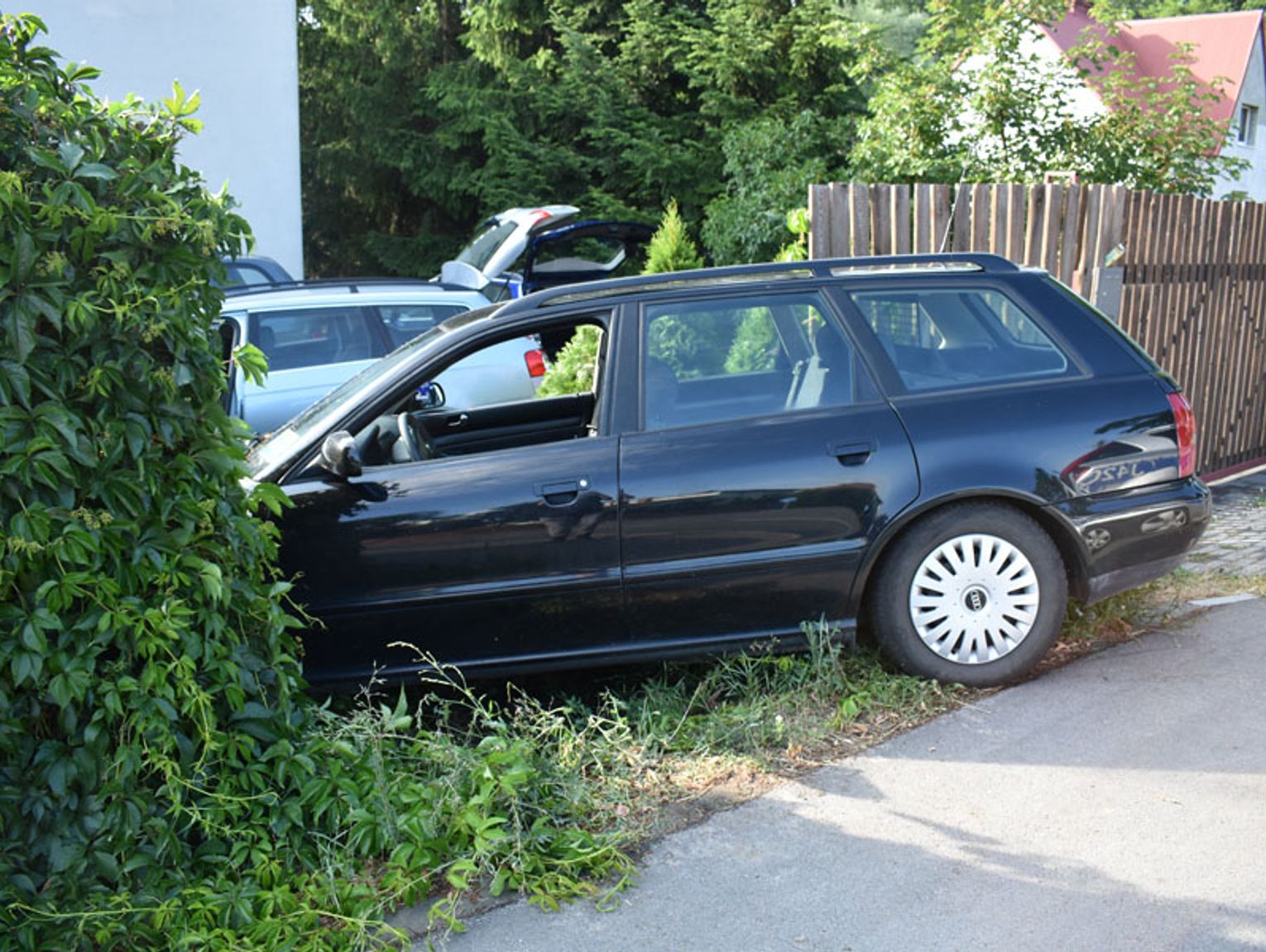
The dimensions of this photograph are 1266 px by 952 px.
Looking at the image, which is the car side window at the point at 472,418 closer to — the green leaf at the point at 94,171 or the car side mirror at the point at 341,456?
the car side mirror at the point at 341,456

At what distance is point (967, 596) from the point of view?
5.04 metres

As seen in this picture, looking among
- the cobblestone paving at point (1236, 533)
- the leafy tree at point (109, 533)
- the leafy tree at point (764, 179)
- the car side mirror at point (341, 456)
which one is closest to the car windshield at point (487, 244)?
the leafy tree at point (764, 179)

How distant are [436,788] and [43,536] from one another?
1.39 meters

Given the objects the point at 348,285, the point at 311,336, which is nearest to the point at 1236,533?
the point at 311,336

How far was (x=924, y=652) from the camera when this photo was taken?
5043 millimetres

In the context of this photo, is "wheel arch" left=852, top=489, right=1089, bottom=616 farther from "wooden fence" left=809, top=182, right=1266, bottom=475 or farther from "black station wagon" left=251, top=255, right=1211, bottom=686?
"wooden fence" left=809, top=182, right=1266, bottom=475

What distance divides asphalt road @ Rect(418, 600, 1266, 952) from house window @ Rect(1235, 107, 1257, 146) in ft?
134

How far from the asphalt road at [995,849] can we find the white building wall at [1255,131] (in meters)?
37.3

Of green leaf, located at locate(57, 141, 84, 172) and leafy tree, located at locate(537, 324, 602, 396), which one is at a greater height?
green leaf, located at locate(57, 141, 84, 172)

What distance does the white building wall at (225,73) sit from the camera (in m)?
15.9

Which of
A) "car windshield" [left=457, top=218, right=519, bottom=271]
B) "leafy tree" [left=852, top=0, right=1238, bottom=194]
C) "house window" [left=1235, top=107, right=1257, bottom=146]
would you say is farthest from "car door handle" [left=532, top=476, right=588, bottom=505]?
"house window" [left=1235, top=107, right=1257, bottom=146]

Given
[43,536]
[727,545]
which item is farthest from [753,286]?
[43,536]

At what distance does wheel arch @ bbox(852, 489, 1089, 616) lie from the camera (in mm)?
4984

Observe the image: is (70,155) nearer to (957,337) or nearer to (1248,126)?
(957,337)
